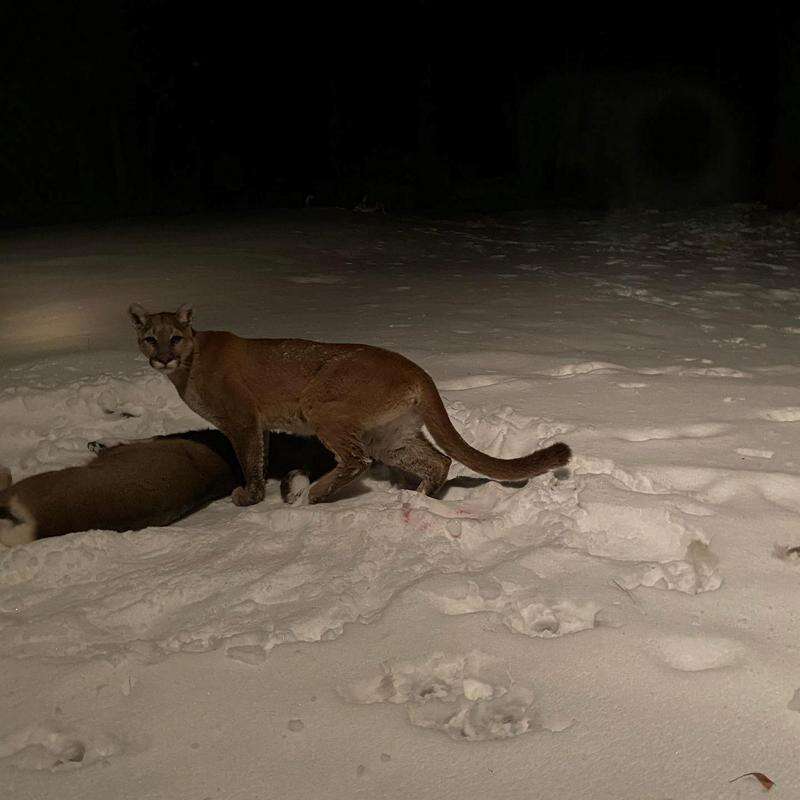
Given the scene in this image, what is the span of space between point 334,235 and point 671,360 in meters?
7.61

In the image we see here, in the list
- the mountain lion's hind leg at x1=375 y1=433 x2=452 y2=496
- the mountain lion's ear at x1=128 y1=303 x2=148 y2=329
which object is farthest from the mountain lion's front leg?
the mountain lion's ear at x1=128 y1=303 x2=148 y2=329

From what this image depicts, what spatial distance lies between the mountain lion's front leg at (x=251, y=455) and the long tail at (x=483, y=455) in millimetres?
912

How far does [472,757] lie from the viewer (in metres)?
2.04

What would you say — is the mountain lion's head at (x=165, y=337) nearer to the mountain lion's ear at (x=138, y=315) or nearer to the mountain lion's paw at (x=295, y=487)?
the mountain lion's ear at (x=138, y=315)

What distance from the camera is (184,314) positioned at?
4344 millimetres

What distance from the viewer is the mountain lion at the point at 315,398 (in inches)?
154

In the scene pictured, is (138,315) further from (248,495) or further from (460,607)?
(460,607)

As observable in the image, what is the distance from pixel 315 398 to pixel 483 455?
3.09 feet

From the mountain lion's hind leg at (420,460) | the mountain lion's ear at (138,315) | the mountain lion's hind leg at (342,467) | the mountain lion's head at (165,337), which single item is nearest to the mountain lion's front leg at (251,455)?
the mountain lion's hind leg at (342,467)

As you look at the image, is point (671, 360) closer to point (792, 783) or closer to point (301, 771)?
point (792, 783)

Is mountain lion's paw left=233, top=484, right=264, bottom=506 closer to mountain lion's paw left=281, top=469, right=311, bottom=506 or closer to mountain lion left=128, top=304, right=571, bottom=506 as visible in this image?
mountain lion left=128, top=304, right=571, bottom=506

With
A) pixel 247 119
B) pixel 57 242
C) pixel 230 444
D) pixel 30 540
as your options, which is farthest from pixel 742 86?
pixel 30 540

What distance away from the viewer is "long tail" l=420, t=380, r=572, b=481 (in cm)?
349

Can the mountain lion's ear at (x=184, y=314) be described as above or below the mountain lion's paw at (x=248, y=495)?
above
